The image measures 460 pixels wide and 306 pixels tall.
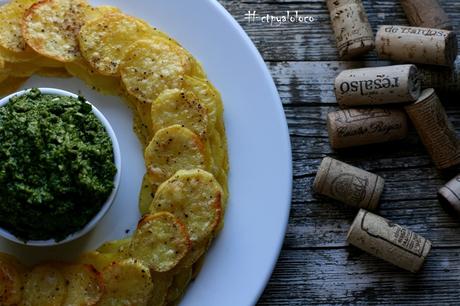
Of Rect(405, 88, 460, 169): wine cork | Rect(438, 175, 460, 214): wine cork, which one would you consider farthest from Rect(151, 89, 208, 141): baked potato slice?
Rect(438, 175, 460, 214): wine cork

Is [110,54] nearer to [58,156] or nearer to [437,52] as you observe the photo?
[58,156]

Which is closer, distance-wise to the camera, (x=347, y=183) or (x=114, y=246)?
Answer: (x=114, y=246)

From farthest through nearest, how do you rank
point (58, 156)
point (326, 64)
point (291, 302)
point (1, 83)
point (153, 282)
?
1. point (326, 64)
2. point (291, 302)
3. point (1, 83)
4. point (153, 282)
5. point (58, 156)

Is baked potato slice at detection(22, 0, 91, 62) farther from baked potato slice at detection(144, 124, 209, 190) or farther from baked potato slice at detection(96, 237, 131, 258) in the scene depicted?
baked potato slice at detection(96, 237, 131, 258)

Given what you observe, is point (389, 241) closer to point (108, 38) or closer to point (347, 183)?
point (347, 183)

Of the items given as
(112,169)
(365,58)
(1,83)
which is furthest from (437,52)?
(1,83)

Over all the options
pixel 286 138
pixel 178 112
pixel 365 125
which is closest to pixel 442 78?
pixel 365 125
